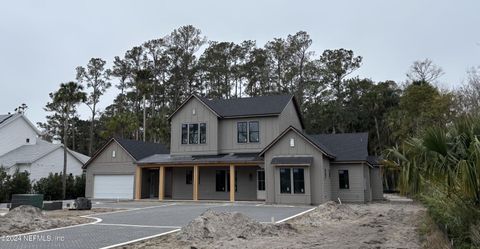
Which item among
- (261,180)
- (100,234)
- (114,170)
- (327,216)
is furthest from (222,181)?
(100,234)

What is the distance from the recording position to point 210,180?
1192 inches

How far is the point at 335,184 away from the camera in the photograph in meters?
27.5

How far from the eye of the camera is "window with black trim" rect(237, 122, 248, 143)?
29641 mm

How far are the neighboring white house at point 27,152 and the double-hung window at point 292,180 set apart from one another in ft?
77.0

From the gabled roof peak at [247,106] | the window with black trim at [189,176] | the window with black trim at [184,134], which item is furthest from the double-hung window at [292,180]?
the window with black trim at [184,134]

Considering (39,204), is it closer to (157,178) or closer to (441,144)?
(157,178)

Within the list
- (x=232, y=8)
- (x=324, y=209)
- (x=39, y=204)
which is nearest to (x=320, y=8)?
(x=232, y=8)

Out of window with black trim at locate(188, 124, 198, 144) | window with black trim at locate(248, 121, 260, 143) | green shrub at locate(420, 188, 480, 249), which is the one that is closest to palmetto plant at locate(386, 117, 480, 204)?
green shrub at locate(420, 188, 480, 249)

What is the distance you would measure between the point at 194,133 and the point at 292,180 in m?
9.35

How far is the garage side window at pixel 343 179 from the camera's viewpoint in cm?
2723

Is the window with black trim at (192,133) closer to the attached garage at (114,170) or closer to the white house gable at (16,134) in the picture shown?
the attached garage at (114,170)

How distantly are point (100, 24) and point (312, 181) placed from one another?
15.4m

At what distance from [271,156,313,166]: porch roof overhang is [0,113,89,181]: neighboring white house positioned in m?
23.2

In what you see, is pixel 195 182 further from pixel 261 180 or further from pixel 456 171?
pixel 456 171
